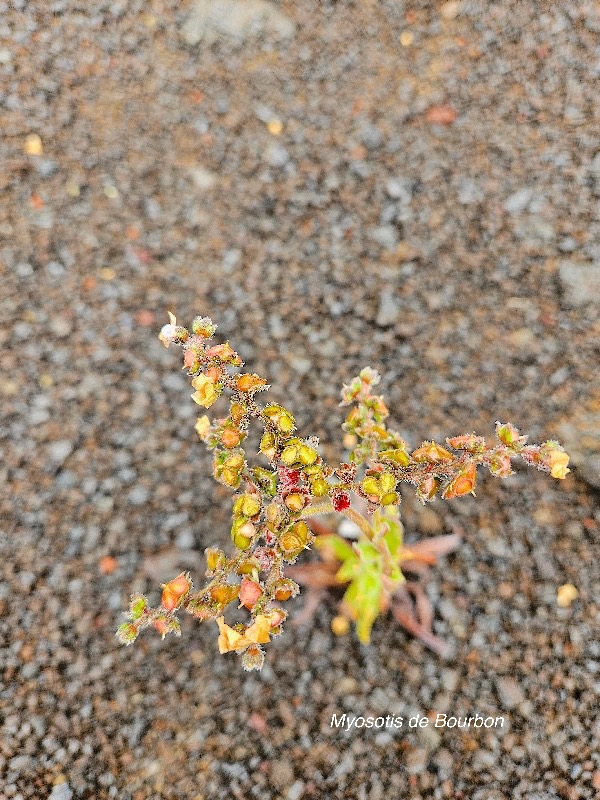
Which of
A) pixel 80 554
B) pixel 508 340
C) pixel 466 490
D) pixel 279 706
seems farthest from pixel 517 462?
pixel 80 554

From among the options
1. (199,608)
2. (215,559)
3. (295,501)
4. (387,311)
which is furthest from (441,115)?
(199,608)

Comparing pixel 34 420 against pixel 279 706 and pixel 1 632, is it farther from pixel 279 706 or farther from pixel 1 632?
pixel 279 706

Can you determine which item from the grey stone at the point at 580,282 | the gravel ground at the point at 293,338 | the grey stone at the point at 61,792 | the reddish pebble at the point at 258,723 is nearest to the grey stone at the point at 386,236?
the gravel ground at the point at 293,338

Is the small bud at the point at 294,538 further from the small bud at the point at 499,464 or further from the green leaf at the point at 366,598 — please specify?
A: the green leaf at the point at 366,598

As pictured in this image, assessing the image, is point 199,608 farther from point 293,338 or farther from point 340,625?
point 293,338

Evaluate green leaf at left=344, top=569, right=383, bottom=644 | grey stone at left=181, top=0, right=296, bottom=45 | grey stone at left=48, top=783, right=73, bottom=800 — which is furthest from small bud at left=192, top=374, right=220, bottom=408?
grey stone at left=181, top=0, right=296, bottom=45

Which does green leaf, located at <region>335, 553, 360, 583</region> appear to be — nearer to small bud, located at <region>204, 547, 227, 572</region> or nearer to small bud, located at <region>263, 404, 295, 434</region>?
small bud, located at <region>204, 547, 227, 572</region>
